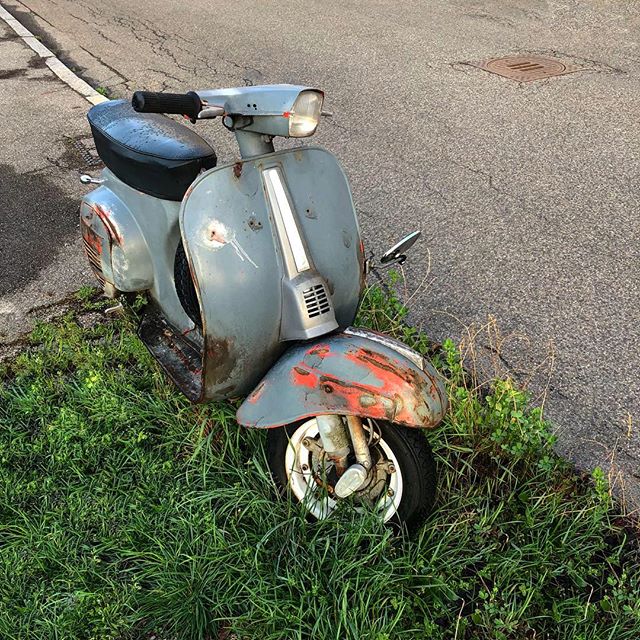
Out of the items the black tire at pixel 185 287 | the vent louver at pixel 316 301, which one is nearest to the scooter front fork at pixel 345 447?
the vent louver at pixel 316 301

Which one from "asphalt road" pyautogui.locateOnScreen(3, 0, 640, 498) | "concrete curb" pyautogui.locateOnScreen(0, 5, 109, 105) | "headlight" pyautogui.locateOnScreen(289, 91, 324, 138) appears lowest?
"concrete curb" pyautogui.locateOnScreen(0, 5, 109, 105)

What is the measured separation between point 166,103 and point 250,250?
1.64 ft

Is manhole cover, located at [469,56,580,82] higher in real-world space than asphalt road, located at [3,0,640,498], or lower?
higher

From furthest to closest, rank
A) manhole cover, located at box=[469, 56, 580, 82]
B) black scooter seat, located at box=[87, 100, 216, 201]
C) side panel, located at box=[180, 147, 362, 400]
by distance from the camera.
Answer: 1. manhole cover, located at box=[469, 56, 580, 82]
2. black scooter seat, located at box=[87, 100, 216, 201]
3. side panel, located at box=[180, 147, 362, 400]

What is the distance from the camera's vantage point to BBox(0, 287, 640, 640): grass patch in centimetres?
209

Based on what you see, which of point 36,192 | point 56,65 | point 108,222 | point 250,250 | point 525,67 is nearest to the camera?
point 250,250

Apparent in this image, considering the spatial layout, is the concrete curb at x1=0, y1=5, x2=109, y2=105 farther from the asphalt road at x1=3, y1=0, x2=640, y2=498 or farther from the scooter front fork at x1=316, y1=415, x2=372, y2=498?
the scooter front fork at x1=316, y1=415, x2=372, y2=498

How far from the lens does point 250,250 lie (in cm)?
221

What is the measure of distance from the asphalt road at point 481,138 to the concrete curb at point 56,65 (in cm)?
18

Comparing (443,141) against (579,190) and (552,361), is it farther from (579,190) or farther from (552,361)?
(552,361)

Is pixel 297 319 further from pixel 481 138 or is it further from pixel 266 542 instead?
pixel 481 138

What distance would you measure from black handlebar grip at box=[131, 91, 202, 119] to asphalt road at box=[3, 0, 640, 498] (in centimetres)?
174

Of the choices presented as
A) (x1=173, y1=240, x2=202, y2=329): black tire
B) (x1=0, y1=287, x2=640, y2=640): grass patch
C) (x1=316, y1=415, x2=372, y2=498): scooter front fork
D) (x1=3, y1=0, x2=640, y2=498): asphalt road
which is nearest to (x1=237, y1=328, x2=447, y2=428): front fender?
(x1=316, y1=415, x2=372, y2=498): scooter front fork

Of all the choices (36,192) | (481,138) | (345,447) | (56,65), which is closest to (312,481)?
(345,447)
